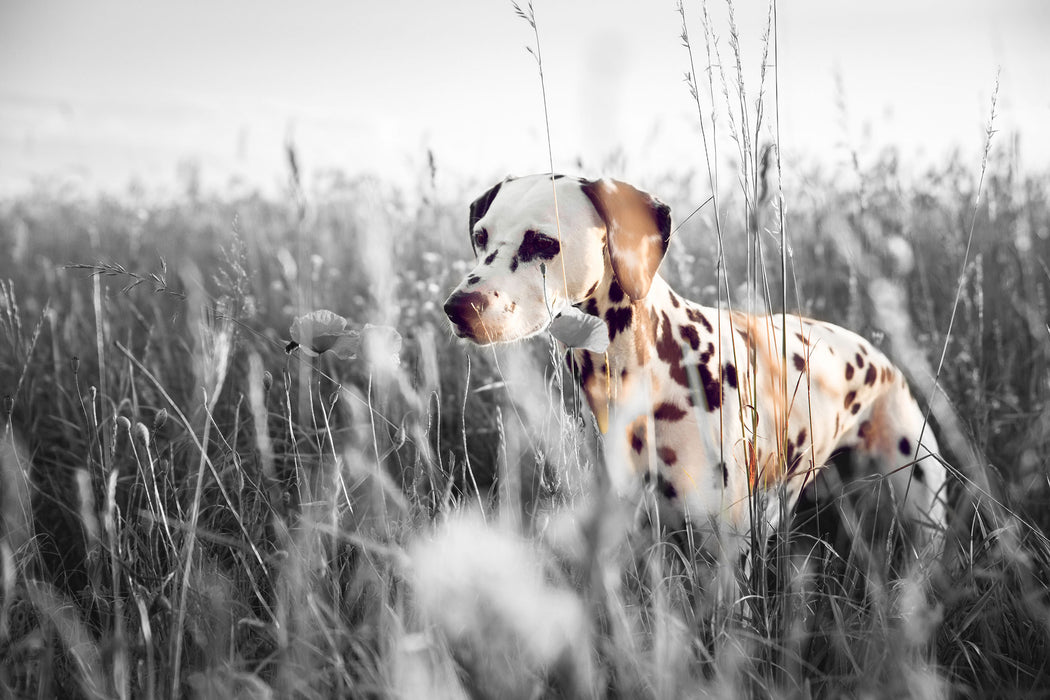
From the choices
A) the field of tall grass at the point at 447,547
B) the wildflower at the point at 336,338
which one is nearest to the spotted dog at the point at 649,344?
the field of tall grass at the point at 447,547

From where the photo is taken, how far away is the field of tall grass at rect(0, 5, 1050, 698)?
45.8 inches

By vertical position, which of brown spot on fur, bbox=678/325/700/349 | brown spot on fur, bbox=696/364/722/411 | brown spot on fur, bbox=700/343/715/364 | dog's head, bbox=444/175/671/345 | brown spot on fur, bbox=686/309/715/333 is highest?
dog's head, bbox=444/175/671/345

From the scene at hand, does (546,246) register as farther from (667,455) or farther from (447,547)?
(447,547)

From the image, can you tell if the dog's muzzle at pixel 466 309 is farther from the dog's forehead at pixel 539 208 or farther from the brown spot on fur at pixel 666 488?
the brown spot on fur at pixel 666 488

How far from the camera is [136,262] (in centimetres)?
504

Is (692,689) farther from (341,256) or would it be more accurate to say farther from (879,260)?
(341,256)

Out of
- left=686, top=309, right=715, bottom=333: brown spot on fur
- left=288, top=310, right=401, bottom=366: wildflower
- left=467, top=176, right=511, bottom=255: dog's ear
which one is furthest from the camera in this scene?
left=467, top=176, right=511, bottom=255: dog's ear

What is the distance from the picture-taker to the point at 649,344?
2.02 m

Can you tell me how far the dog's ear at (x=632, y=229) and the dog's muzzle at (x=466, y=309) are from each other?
0.41 m

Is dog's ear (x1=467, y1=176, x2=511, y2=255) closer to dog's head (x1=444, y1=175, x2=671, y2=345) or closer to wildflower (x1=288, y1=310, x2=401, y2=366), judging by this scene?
dog's head (x1=444, y1=175, x2=671, y2=345)

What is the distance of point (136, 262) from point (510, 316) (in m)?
4.29

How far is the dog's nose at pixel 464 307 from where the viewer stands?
173 cm

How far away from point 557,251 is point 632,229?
0.22 m

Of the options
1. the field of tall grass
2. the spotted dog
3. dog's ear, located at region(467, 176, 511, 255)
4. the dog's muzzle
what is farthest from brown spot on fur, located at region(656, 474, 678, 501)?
dog's ear, located at region(467, 176, 511, 255)
